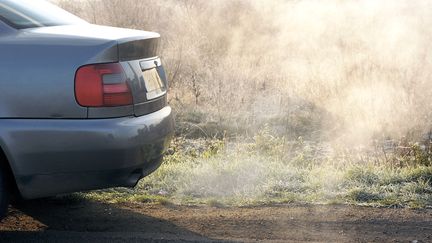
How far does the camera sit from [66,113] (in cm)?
388

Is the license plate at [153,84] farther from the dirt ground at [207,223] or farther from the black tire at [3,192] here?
the black tire at [3,192]

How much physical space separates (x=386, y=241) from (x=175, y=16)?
10415 mm

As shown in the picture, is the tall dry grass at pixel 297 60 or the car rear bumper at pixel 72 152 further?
the tall dry grass at pixel 297 60

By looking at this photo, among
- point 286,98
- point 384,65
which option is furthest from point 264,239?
point 384,65

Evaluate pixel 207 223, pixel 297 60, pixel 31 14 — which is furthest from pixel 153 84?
pixel 297 60

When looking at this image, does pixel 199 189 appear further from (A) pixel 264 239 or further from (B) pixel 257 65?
(B) pixel 257 65

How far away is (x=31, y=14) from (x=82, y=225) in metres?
1.64

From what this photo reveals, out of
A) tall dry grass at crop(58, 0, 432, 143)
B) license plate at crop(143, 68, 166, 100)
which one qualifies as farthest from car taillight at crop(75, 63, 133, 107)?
tall dry grass at crop(58, 0, 432, 143)

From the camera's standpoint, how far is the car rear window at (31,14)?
416cm

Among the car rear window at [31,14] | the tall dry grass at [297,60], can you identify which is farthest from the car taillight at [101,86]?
the tall dry grass at [297,60]

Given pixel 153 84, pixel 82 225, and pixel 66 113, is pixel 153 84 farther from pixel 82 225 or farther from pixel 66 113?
pixel 82 225

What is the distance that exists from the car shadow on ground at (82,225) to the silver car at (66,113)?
18.6 inches

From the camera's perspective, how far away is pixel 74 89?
3.89 m

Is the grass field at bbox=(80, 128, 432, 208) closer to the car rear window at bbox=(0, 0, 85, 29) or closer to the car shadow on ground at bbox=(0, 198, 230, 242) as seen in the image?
the car shadow on ground at bbox=(0, 198, 230, 242)
